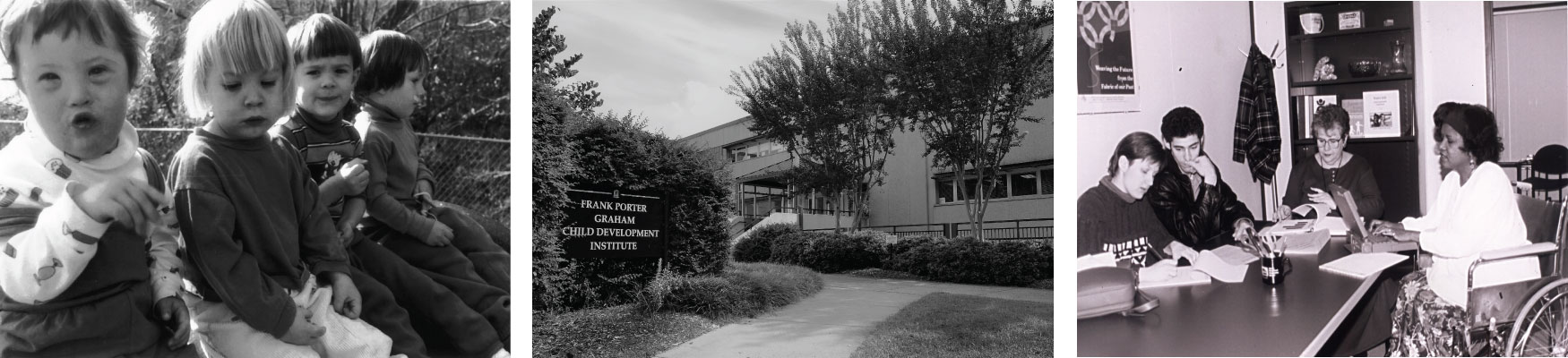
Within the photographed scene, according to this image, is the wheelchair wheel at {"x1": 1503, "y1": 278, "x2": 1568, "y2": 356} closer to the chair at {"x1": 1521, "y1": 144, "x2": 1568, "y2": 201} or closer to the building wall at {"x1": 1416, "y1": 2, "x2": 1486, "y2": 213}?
the chair at {"x1": 1521, "y1": 144, "x2": 1568, "y2": 201}

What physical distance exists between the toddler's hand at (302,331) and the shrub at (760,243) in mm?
2943

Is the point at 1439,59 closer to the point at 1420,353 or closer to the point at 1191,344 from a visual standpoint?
the point at 1420,353

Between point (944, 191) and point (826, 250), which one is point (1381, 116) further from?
point (826, 250)

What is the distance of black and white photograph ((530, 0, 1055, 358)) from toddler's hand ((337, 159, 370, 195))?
131 cm

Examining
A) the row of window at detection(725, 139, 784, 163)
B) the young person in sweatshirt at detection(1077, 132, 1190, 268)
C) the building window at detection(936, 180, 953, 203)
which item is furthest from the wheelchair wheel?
the row of window at detection(725, 139, 784, 163)

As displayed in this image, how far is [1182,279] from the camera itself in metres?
5.45

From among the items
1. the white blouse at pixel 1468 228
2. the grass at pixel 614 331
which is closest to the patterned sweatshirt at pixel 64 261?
the grass at pixel 614 331

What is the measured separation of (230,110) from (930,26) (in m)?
4.47

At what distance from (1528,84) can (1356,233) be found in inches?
57.7

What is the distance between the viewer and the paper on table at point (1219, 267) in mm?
5477

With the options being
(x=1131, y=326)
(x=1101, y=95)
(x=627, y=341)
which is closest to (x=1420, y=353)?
(x=1131, y=326)

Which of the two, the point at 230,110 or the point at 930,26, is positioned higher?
the point at 930,26

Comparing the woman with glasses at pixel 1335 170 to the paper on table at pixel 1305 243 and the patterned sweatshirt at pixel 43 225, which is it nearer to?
the paper on table at pixel 1305 243

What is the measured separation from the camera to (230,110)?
3740mm
